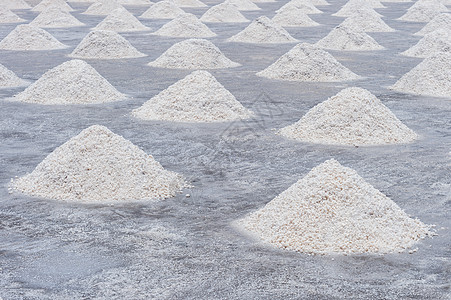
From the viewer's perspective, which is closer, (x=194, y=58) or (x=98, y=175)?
(x=98, y=175)

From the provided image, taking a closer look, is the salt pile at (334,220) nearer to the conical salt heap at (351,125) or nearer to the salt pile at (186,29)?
the conical salt heap at (351,125)

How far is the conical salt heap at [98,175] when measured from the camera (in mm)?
8375

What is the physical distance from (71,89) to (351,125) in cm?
571

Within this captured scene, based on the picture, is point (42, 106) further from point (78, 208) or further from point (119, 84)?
point (78, 208)

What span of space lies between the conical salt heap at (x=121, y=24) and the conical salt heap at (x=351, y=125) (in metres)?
17.0

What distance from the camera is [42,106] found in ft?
45.6

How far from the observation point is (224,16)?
104ft

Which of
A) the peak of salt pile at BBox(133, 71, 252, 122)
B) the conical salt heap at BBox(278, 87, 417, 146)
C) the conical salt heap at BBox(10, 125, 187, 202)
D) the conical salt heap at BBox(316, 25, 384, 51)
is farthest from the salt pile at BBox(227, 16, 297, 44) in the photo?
the conical salt heap at BBox(10, 125, 187, 202)

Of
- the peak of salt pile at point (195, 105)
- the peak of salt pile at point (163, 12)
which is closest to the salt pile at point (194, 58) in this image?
the peak of salt pile at point (195, 105)

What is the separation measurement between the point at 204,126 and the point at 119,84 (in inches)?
180

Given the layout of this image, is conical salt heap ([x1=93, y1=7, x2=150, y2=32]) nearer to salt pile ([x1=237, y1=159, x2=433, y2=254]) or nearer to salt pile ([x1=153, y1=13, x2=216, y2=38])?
salt pile ([x1=153, y1=13, x2=216, y2=38])

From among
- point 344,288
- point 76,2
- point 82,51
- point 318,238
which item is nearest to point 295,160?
point 318,238

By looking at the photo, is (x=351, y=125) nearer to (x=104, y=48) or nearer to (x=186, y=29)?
(x=104, y=48)

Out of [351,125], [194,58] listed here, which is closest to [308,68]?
[194,58]
